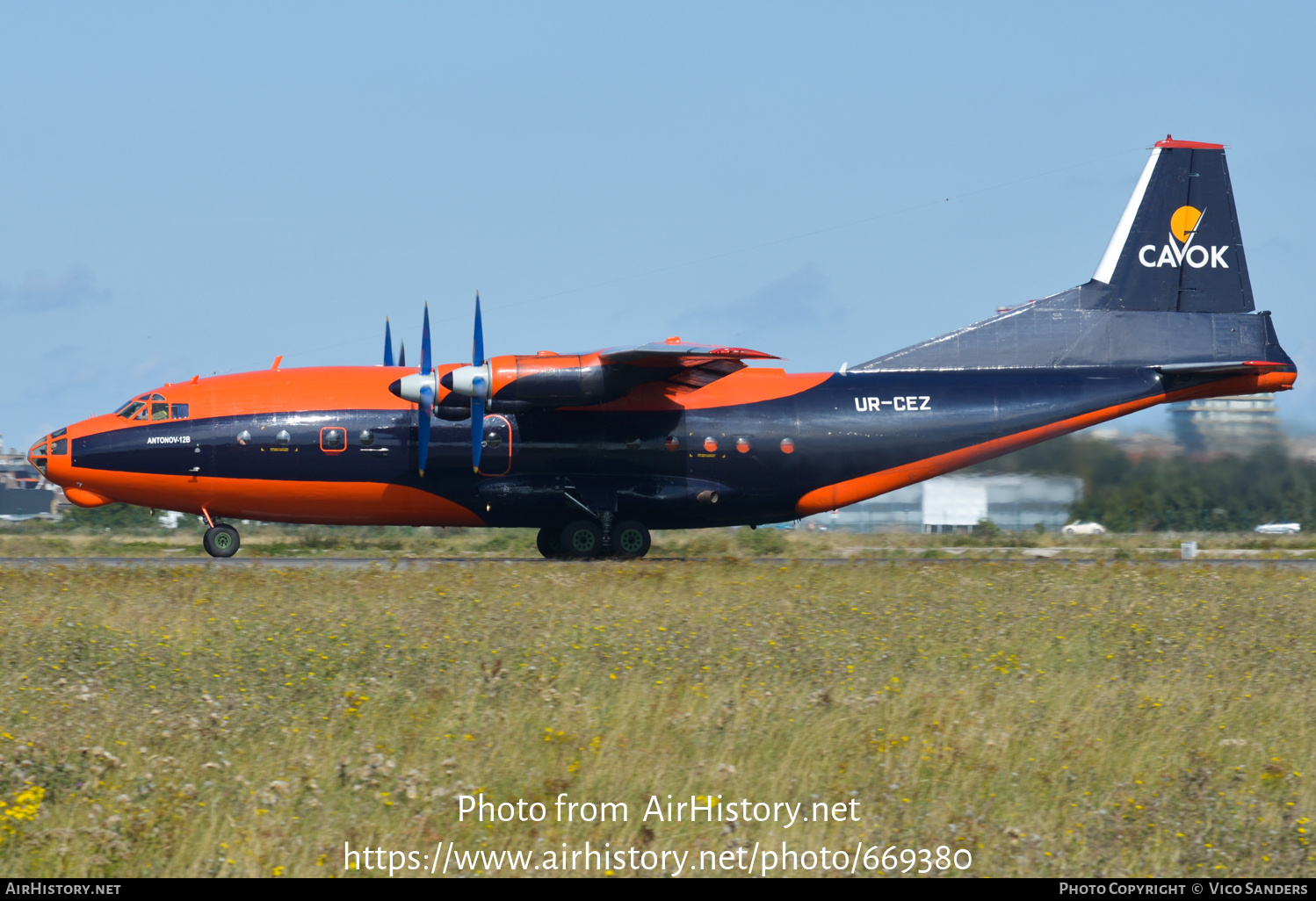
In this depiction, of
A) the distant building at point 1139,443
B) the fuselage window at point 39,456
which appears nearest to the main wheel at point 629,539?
the fuselage window at point 39,456

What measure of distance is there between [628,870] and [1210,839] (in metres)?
4.20

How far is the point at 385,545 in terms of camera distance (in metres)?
33.8

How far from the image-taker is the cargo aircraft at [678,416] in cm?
2502

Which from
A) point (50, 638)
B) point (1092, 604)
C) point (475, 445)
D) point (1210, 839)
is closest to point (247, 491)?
point (475, 445)

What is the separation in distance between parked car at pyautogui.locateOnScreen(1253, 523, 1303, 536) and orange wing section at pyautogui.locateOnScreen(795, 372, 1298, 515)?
26.3 feet

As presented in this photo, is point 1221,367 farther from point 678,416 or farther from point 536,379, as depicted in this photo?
point 536,379

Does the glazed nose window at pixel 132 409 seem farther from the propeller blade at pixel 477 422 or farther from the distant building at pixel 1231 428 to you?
the distant building at pixel 1231 428

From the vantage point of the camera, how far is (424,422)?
24609mm

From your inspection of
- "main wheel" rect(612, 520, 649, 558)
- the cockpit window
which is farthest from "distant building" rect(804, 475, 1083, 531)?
the cockpit window

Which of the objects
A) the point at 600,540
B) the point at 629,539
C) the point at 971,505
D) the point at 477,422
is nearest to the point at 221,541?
the point at 477,422

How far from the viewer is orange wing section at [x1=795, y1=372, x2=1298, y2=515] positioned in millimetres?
27328

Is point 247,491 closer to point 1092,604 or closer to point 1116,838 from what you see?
point 1092,604

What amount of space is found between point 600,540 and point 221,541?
333 inches

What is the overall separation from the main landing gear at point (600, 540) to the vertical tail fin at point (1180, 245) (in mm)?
12736
